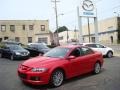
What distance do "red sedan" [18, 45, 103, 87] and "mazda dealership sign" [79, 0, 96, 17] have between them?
1678cm

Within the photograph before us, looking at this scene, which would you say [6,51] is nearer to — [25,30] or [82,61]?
[82,61]

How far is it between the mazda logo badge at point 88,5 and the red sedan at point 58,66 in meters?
17.2

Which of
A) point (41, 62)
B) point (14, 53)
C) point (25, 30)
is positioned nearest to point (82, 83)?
point (41, 62)

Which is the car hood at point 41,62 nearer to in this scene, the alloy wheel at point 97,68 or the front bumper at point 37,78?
the front bumper at point 37,78

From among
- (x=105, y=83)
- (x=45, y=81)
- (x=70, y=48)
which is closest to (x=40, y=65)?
(x=45, y=81)

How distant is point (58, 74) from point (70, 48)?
1.72 metres

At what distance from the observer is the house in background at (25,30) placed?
58.0 meters

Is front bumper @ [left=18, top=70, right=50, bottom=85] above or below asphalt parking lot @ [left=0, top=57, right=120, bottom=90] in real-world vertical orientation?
above

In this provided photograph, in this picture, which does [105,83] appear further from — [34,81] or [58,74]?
[34,81]

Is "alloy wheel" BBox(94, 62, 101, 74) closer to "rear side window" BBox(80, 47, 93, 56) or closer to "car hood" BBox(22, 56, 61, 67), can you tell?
"rear side window" BBox(80, 47, 93, 56)

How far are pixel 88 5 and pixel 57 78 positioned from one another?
20.7m

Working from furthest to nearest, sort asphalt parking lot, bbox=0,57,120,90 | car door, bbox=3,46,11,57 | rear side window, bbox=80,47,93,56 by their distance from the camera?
car door, bbox=3,46,11,57 → rear side window, bbox=80,47,93,56 → asphalt parking lot, bbox=0,57,120,90

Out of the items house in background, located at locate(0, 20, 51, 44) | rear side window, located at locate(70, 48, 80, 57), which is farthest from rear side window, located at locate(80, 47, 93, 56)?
house in background, located at locate(0, 20, 51, 44)

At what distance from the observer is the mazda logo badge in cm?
2962
